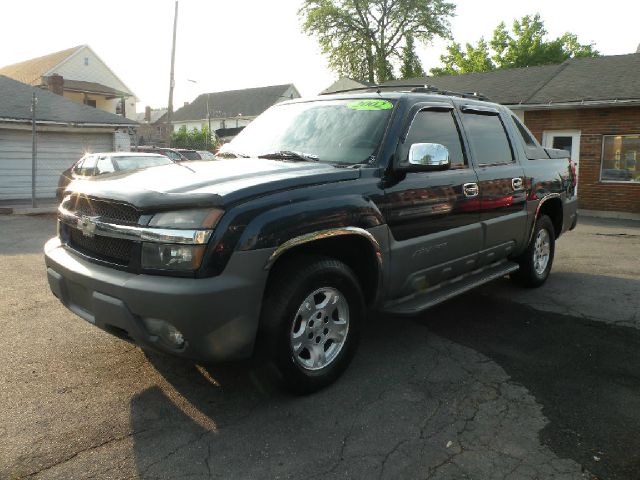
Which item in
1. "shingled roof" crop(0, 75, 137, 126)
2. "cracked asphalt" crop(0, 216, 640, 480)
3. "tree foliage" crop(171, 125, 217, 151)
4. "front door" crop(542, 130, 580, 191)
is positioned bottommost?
"cracked asphalt" crop(0, 216, 640, 480)

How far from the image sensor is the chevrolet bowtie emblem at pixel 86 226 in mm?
3191

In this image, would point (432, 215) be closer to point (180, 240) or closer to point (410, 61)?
point (180, 240)

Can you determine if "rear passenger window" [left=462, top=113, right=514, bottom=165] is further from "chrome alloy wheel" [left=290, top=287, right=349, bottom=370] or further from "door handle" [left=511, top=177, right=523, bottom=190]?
"chrome alloy wheel" [left=290, top=287, right=349, bottom=370]

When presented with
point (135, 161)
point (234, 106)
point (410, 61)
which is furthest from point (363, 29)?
point (135, 161)

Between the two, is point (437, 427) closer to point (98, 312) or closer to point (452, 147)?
point (98, 312)

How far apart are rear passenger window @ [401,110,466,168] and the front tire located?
1.11 m

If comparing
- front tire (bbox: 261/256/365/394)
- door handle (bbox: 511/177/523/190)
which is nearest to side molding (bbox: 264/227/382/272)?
front tire (bbox: 261/256/365/394)

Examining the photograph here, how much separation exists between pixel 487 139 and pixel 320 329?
2.68 m

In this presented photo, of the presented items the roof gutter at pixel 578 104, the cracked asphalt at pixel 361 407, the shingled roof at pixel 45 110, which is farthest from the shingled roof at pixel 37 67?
the cracked asphalt at pixel 361 407

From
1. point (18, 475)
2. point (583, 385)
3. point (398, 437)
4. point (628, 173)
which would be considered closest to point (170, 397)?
point (18, 475)

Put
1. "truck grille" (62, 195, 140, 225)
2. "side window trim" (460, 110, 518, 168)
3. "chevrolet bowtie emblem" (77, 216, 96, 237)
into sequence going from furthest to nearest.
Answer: "side window trim" (460, 110, 518, 168), "chevrolet bowtie emblem" (77, 216, 96, 237), "truck grille" (62, 195, 140, 225)

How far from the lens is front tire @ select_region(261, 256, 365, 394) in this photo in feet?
9.87

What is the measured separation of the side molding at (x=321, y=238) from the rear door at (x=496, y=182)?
1494mm

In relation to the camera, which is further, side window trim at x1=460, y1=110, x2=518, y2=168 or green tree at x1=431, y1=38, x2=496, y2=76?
green tree at x1=431, y1=38, x2=496, y2=76
